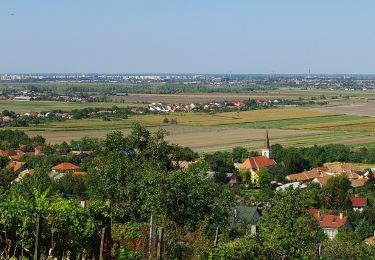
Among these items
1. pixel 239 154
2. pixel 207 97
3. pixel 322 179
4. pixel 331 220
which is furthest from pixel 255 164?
pixel 207 97

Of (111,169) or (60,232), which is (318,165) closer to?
(111,169)

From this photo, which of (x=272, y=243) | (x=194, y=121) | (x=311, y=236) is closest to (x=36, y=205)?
(x=272, y=243)

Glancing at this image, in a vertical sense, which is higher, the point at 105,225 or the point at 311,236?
the point at 105,225

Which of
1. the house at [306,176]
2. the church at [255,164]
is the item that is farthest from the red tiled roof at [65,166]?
the house at [306,176]

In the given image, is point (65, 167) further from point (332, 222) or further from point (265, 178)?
point (332, 222)

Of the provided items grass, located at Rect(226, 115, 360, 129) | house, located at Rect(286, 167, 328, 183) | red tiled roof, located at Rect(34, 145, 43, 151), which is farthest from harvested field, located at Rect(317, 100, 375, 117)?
red tiled roof, located at Rect(34, 145, 43, 151)
